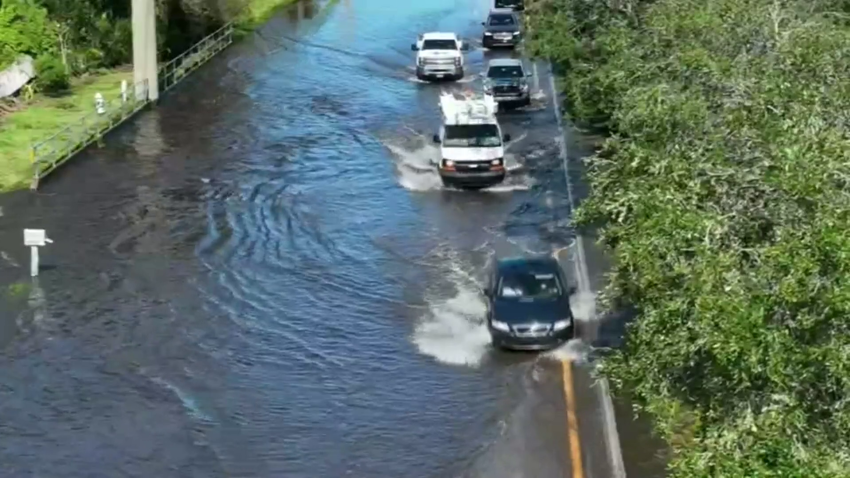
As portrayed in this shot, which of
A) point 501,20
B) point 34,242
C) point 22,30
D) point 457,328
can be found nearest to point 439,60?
point 501,20

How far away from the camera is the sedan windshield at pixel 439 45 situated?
1988 inches

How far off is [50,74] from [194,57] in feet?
26.0

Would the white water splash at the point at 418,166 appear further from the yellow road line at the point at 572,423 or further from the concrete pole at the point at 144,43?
the yellow road line at the point at 572,423

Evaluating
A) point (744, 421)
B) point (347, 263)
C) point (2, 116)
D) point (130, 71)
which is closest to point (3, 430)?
point (347, 263)

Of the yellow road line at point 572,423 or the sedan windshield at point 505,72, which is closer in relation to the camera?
the yellow road line at point 572,423

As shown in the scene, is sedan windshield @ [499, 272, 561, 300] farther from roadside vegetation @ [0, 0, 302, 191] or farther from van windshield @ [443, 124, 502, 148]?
roadside vegetation @ [0, 0, 302, 191]

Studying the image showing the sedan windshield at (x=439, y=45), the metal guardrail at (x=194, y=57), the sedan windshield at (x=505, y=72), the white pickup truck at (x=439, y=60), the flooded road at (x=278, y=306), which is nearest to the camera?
the flooded road at (x=278, y=306)

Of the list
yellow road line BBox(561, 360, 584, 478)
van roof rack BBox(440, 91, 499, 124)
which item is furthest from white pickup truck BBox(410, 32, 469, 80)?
yellow road line BBox(561, 360, 584, 478)

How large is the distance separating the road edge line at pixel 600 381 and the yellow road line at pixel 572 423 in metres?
0.45

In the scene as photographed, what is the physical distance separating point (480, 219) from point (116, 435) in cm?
1373

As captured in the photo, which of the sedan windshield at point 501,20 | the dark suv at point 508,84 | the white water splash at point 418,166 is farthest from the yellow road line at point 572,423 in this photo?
the sedan windshield at point 501,20

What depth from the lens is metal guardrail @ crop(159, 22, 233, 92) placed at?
48312mm

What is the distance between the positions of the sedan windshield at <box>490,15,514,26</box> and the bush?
18.9 m

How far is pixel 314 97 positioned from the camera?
4794cm
